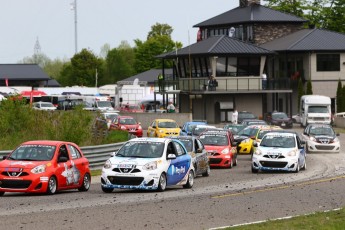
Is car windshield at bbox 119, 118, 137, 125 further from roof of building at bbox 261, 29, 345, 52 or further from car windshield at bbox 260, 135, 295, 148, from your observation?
roof of building at bbox 261, 29, 345, 52

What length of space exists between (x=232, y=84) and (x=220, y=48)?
331 centimetres

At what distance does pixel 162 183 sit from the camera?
2611cm

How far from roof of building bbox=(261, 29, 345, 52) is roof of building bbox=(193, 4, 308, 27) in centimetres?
262

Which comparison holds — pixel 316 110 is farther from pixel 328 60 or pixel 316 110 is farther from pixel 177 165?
pixel 177 165

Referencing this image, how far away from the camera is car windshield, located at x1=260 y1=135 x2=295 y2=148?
36719 mm

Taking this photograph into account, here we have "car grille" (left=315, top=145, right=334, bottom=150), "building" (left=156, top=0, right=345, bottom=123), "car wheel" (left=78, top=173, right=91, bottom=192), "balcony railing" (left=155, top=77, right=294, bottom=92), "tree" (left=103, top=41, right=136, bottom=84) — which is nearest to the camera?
"car wheel" (left=78, top=173, right=91, bottom=192)

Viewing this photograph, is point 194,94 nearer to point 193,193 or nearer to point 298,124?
point 298,124

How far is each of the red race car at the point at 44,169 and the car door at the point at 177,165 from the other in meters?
2.45

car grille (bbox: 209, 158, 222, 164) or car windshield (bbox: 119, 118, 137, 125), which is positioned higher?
car windshield (bbox: 119, 118, 137, 125)

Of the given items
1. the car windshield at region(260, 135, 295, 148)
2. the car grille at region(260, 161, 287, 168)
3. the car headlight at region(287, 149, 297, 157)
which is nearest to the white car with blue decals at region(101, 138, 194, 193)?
the car grille at region(260, 161, 287, 168)

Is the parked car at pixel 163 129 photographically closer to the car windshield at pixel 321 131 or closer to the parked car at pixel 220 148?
the car windshield at pixel 321 131

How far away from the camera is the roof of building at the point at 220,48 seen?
83.3 m

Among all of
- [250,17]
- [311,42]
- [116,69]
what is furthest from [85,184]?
[116,69]

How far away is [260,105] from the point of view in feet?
279
